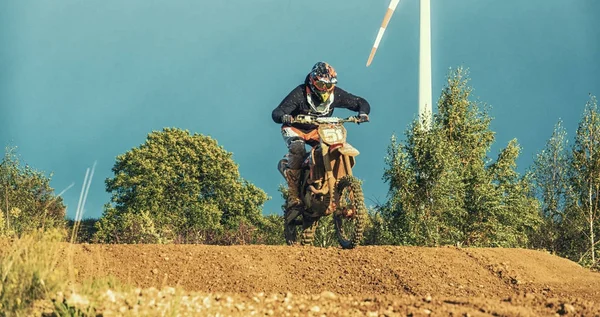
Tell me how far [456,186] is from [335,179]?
11.5 m

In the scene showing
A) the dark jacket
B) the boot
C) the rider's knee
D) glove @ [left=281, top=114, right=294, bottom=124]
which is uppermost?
the dark jacket

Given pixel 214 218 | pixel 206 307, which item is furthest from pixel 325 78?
pixel 214 218

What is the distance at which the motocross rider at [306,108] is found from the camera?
53.6 ft

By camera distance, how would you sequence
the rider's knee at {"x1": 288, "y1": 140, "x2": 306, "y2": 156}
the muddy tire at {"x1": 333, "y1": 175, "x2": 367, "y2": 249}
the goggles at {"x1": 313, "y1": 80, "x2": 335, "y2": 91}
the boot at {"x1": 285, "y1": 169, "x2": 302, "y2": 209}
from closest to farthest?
the muddy tire at {"x1": 333, "y1": 175, "x2": 367, "y2": 249} → the rider's knee at {"x1": 288, "y1": 140, "x2": 306, "y2": 156} → the goggles at {"x1": 313, "y1": 80, "x2": 335, "y2": 91} → the boot at {"x1": 285, "y1": 169, "x2": 302, "y2": 209}

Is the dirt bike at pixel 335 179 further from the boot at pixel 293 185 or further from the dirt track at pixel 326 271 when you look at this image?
the dirt track at pixel 326 271

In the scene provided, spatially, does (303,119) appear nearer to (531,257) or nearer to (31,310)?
A: (531,257)

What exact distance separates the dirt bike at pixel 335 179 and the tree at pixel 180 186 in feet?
81.1

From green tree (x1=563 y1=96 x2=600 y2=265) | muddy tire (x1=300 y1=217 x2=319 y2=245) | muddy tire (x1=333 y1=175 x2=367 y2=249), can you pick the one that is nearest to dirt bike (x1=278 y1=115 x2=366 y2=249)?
muddy tire (x1=333 y1=175 x2=367 y2=249)

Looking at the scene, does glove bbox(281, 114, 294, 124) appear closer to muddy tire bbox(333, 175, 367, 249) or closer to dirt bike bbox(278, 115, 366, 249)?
dirt bike bbox(278, 115, 366, 249)

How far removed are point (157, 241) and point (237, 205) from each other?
22.1 metres

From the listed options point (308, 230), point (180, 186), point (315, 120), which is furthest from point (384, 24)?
point (180, 186)

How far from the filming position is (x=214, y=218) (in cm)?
4153

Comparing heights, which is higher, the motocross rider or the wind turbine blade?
the wind turbine blade

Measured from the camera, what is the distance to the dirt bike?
14.5 metres
